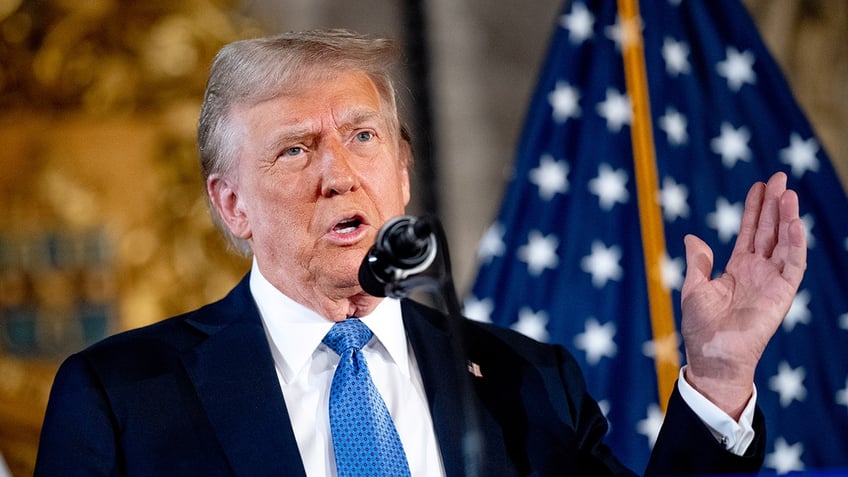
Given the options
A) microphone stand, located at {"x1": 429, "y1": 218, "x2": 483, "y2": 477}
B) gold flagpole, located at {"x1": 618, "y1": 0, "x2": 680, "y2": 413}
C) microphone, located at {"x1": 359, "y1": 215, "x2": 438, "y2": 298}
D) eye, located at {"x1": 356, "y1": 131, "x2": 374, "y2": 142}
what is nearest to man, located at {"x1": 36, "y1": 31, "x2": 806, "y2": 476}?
eye, located at {"x1": 356, "y1": 131, "x2": 374, "y2": 142}

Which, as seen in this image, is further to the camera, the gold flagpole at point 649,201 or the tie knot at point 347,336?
the gold flagpole at point 649,201

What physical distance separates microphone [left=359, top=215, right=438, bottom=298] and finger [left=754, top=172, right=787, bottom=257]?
66 cm

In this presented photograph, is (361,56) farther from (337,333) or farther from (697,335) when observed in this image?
(697,335)

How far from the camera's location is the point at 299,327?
6.12 ft

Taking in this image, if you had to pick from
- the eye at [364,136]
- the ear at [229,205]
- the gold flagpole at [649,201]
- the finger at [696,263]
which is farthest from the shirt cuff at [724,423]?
the gold flagpole at [649,201]

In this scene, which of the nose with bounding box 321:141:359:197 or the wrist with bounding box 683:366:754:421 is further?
the nose with bounding box 321:141:359:197

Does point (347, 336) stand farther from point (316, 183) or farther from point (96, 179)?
point (96, 179)

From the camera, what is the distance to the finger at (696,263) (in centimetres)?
175

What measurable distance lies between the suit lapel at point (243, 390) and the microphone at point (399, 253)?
0.42m

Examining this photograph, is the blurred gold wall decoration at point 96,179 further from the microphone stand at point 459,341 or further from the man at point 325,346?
the microphone stand at point 459,341

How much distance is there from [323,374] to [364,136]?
0.43 metres

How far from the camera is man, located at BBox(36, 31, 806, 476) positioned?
1.68 metres

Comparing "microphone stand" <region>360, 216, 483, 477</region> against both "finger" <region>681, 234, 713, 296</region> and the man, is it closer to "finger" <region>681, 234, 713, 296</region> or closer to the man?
the man

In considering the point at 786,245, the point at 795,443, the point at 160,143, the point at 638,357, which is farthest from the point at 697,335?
the point at 160,143
